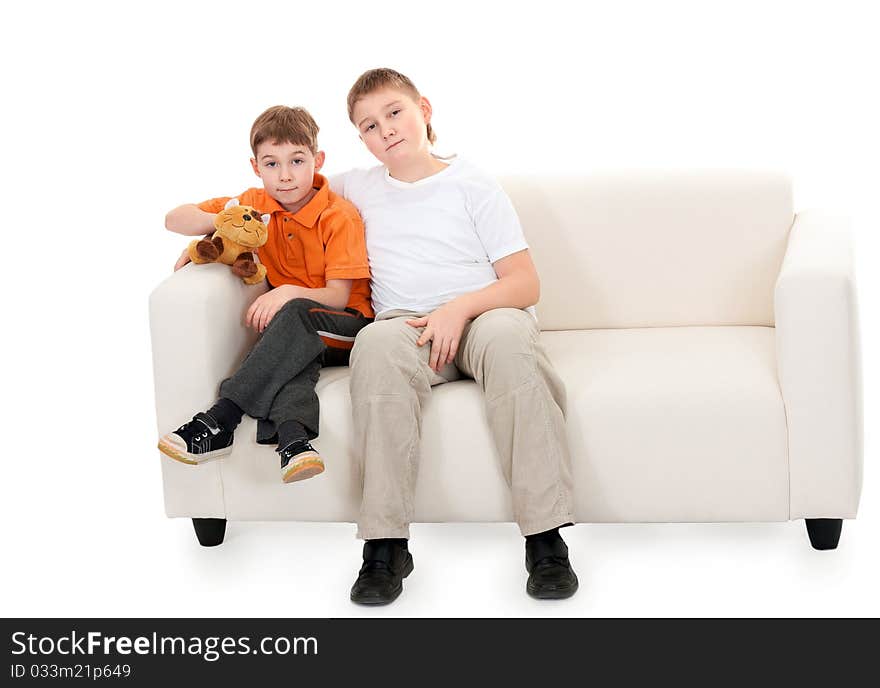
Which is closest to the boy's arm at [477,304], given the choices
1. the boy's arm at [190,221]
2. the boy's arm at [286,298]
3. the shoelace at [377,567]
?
the boy's arm at [286,298]

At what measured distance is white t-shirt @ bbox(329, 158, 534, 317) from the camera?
2955mm

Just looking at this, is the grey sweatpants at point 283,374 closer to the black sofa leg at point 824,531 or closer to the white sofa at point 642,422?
the white sofa at point 642,422

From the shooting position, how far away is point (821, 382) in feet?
8.68

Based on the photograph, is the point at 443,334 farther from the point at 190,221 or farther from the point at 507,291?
the point at 190,221

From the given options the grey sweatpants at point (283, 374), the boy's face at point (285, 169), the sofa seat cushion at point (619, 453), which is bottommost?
the sofa seat cushion at point (619, 453)

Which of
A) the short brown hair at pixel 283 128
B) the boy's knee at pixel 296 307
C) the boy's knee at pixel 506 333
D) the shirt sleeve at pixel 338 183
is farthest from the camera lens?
the shirt sleeve at pixel 338 183

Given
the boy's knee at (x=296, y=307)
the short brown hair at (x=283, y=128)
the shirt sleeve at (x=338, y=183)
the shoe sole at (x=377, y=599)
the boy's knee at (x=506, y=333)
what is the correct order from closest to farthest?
1. the shoe sole at (x=377, y=599)
2. the boy's knee at (x=506, y=333)
3. the boy's knee at (x=296, y=307)
4. the short brown hair at (x=283, y=128)
5. the shirt sleeve at (x=338, y=183)

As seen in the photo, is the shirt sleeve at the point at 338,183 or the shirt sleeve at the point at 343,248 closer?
the shirt sleeve at the point at 343,248

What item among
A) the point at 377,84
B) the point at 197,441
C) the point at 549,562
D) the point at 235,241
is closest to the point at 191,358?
the point at 197,441

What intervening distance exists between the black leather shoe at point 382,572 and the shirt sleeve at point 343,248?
625 millimetres

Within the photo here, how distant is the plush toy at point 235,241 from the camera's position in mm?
2908

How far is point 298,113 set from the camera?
299cm

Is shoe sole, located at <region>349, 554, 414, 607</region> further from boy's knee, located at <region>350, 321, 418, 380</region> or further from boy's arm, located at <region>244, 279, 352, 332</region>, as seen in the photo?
boy's arm, located at <region>244, 279, 352, 332</region>
